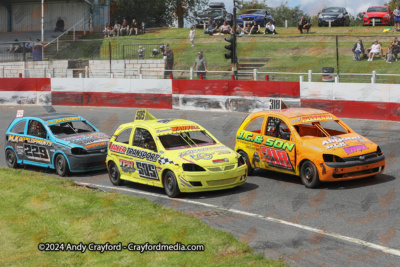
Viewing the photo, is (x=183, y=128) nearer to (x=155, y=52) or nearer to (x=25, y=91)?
(x=25, y=91)

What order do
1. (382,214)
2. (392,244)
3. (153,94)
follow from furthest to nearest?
(153,94), (382,214), (392,244)

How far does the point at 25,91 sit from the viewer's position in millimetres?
30078

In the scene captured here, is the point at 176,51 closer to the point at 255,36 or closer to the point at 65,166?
the point at 255,36

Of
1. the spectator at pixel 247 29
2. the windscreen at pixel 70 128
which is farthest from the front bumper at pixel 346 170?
the spectator at pixel 247 29

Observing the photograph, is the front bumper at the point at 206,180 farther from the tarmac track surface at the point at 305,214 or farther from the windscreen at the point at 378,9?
the windscreen at the point at 378,9

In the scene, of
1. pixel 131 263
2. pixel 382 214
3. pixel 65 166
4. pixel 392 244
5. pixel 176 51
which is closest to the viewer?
pixel 131 263

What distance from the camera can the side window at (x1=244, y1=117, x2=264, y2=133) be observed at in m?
13.3

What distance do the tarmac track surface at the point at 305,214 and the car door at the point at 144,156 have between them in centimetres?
32

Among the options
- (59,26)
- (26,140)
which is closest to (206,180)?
(26,140)

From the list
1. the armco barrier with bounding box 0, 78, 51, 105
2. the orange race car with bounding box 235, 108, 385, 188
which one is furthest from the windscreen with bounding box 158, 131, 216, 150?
the armco barrier with bounding box 0, 78, 51, 105

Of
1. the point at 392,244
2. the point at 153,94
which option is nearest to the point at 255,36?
the point at 153,94

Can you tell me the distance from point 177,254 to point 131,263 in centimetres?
60

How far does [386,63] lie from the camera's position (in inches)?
1094

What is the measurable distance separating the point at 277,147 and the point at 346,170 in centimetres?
172
